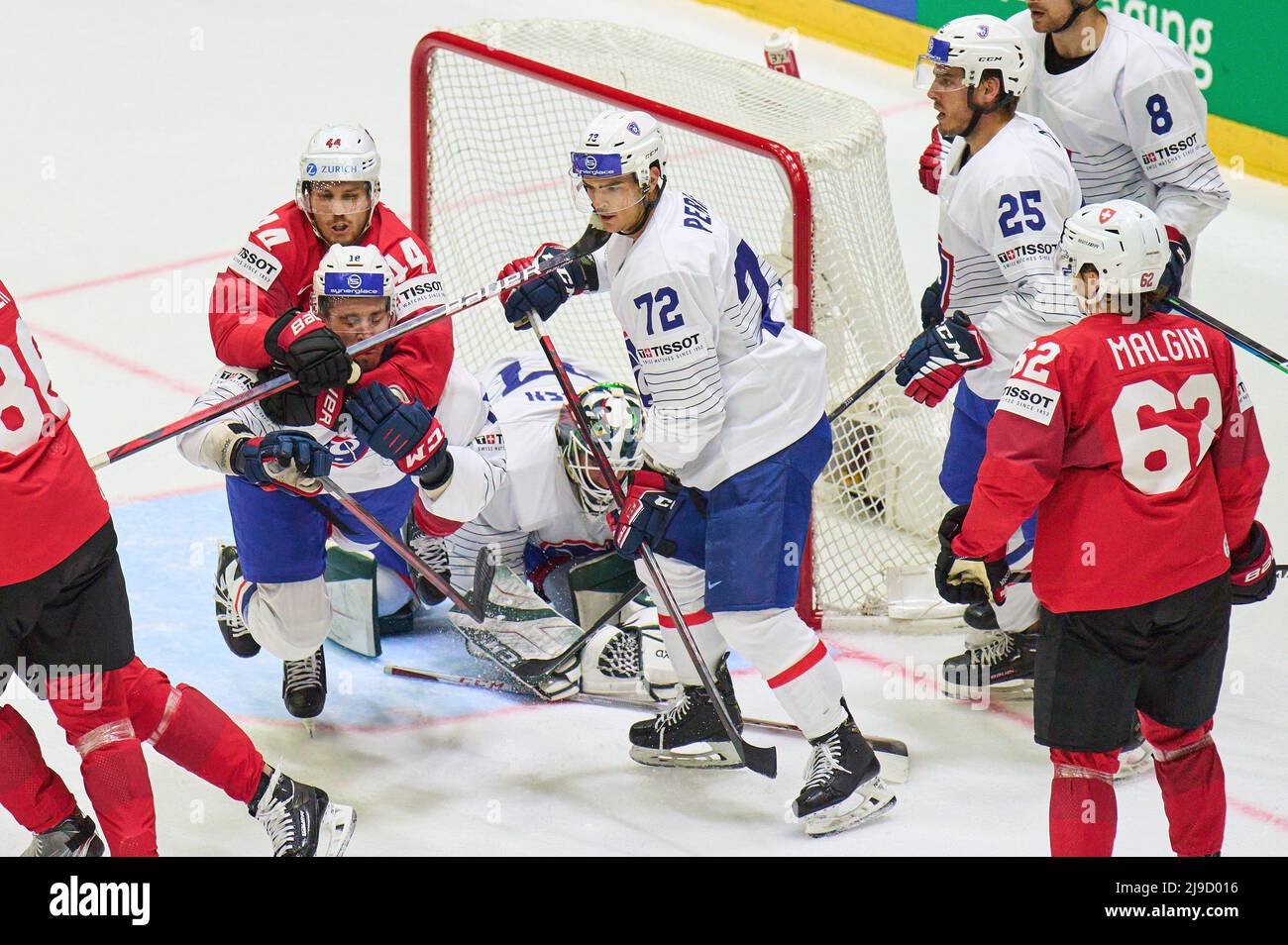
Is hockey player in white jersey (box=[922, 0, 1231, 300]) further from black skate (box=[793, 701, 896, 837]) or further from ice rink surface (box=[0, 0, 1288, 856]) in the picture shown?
black skate (box=[793, 701, 896, 837])

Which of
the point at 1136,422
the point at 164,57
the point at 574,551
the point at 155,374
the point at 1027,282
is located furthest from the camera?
the point at 164,57

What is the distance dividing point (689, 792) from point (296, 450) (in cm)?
114

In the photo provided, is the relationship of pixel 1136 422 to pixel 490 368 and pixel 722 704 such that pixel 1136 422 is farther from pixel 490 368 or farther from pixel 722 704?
pixel 490 368

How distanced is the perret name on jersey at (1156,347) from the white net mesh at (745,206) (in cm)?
148

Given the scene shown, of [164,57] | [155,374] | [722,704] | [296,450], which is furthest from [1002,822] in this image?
[164,57]

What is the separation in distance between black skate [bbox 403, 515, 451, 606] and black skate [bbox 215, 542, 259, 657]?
0.43 meters

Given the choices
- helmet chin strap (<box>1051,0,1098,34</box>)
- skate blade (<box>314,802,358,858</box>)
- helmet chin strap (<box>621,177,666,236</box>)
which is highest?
helmet chin strap (<box>1051,0,1098,34</box>)

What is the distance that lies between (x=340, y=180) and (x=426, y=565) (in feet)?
2.98

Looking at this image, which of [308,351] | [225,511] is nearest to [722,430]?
[308,351]

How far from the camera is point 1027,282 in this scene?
13.1ft

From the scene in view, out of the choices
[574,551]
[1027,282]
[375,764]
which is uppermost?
[1027,282]

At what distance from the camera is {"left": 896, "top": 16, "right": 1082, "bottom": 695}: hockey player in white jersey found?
3965mm

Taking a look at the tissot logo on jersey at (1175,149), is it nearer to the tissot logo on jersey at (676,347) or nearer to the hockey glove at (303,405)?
the tissot logo on jersey at (676,347)

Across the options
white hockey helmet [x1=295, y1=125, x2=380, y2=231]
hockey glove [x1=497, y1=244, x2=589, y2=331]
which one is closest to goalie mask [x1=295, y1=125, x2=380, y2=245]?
white hockey helmet [x1=295, y1=125, x2=380, y2=231]
